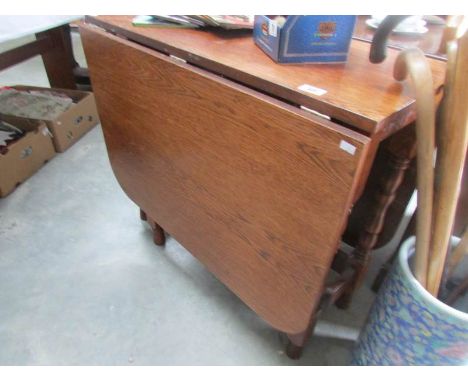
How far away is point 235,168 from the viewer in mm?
694

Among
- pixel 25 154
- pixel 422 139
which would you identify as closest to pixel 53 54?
pixel 25 154

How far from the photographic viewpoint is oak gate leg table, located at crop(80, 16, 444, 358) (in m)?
0.53

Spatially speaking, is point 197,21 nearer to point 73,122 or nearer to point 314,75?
point 314,75

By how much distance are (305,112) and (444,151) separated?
0.84ft

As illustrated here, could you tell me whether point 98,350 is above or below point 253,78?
below

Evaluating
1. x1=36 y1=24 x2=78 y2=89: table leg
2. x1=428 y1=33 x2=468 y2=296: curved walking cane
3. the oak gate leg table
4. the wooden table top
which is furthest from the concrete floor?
x1=36 y1=24 x2=78 y2=89: table leg

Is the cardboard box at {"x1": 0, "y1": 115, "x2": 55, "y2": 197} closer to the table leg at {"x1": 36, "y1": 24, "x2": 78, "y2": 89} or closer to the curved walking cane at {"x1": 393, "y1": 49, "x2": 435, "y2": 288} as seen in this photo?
the table leg at {"x1": 36, "y1": 24, "x2": 78, "y2": 89}

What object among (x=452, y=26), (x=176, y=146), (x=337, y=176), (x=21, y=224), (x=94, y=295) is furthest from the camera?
(x=21, y=224)

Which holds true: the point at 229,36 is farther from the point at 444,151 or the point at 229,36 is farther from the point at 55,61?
the point at 55,61

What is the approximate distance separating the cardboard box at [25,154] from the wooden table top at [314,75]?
93cm

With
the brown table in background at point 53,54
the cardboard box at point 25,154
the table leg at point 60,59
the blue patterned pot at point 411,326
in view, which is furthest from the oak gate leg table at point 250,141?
the table leg at point 60,59

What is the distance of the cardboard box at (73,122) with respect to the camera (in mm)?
1700

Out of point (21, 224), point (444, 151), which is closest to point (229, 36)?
point (444, 151)

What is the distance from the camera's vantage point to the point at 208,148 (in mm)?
729
